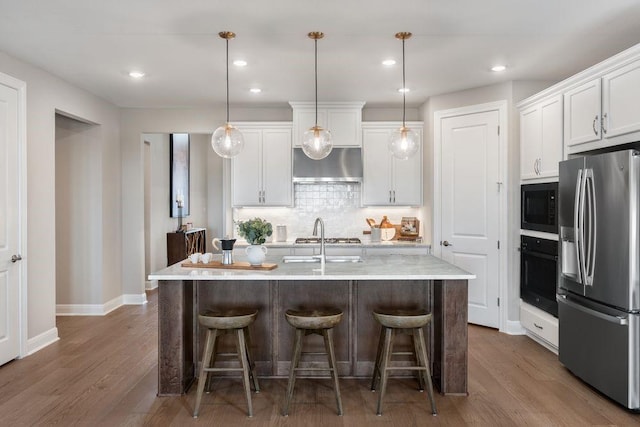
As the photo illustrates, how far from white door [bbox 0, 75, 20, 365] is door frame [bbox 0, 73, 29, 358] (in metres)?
0.02

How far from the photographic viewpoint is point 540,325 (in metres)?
4.38

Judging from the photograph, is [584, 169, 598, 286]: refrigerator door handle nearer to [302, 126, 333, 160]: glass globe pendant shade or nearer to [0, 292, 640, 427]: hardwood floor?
[0, 292, 640, 427]: hardwood floor

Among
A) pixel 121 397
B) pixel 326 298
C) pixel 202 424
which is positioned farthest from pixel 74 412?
pixel 326 298

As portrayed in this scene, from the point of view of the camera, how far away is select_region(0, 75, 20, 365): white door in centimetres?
390

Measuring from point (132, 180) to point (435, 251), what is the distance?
12.9 ft

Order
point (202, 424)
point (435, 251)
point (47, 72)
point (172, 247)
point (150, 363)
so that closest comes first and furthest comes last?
point (202, 424), point (150, 363), point (47, 72), point (435, 251), point (172, 247)

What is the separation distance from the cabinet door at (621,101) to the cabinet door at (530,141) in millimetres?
1014

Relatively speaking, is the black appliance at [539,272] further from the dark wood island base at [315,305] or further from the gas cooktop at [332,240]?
the gas cooktop at [332,240]

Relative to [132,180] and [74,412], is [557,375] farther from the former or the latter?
[132,180]

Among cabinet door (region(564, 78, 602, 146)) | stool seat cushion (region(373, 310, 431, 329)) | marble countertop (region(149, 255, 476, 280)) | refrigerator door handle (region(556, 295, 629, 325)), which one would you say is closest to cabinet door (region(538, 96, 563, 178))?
cabinet door (region(564, 78, 602, 146))

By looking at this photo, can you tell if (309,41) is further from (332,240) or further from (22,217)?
(22,217)

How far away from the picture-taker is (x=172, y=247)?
750 cm

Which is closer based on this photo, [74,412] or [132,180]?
[74,412]

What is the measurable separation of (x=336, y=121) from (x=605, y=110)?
3.05m
